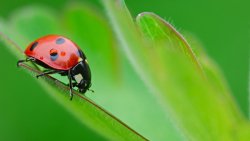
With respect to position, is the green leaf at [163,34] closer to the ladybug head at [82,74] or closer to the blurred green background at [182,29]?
the ladybug head at [82,74]

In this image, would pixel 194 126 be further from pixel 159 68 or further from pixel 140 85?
pixel 140 85

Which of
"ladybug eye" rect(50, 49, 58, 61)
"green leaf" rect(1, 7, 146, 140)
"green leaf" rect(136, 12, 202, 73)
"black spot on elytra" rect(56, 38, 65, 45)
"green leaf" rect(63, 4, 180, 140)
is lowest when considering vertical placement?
"green leaf" rect(1, 7, 146, 140)

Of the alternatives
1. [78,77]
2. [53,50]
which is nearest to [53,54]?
[53,50]

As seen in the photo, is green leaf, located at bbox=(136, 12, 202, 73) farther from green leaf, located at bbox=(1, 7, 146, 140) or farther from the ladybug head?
the ladybug head

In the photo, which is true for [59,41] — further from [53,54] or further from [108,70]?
[108,70]

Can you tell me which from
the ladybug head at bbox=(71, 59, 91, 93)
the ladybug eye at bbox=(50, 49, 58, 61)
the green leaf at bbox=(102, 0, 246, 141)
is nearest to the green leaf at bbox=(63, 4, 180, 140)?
the ladybug head at bbox=(71, 59, 91, 93)

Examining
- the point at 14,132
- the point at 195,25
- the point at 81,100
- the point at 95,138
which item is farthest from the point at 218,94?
the point at 195,25
